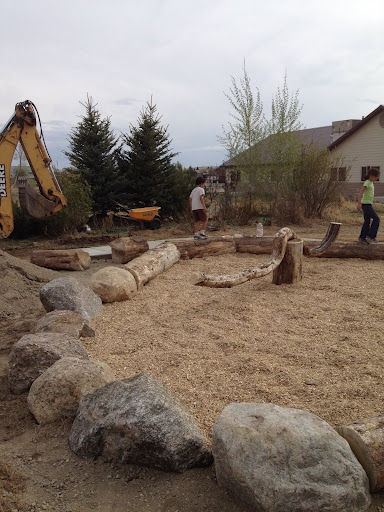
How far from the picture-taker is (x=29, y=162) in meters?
8.39

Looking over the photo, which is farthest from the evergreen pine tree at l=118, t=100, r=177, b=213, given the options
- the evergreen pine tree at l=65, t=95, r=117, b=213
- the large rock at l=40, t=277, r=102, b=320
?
the large rock at l=40, t=277, r=102, b=320

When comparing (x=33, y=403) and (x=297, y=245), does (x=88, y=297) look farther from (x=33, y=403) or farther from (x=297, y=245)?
(x=297, y=245)

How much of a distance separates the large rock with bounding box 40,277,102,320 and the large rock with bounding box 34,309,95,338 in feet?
1.05

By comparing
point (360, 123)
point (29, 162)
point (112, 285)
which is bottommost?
point (112, 285)

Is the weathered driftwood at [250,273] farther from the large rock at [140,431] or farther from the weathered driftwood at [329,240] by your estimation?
the large rock at [140,431]

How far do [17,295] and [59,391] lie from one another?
3.05 metres

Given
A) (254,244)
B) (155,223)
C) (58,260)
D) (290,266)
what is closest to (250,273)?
(290,266)

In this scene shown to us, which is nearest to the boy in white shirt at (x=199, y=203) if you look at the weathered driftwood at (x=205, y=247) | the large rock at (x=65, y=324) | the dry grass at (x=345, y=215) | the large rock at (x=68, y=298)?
the weathered driftwood at (x=205, y=247)

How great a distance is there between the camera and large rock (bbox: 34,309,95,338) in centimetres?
377

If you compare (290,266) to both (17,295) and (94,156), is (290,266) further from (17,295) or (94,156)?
(94,156)

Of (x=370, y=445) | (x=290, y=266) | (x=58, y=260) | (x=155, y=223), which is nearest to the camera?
(x=370, y=445)

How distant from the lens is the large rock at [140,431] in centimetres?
218

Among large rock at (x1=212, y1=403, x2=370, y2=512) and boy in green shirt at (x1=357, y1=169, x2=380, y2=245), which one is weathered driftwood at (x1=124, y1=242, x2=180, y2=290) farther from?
large rock at (x1=212, y1=403, x2=370, y2=512)

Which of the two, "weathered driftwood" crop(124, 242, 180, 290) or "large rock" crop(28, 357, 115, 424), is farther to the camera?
"weathered driftwood" crop(124, 242, 180, 290)
